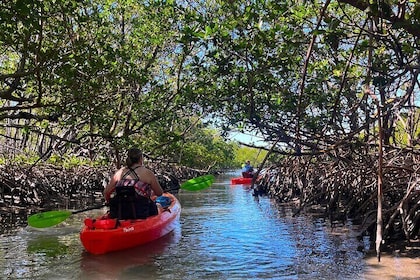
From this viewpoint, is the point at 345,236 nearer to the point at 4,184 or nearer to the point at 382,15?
the point at 382,15

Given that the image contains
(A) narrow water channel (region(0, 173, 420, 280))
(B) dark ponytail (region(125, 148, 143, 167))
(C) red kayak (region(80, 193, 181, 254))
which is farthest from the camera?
(B) dark ponytail (region(125, 148, 143, 167))

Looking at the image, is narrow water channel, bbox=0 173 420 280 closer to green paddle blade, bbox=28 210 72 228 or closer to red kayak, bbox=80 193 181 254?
red kayak, bbox=80 193 181 254

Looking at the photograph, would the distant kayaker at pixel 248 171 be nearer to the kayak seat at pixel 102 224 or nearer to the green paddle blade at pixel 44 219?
the green paddle blade at pixel 44 219

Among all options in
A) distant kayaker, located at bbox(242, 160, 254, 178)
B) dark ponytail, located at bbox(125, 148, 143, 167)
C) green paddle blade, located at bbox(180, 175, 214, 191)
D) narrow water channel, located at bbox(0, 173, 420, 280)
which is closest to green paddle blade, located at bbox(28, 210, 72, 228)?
narrow water channel, located at bbox(0, 173, 420, 280)

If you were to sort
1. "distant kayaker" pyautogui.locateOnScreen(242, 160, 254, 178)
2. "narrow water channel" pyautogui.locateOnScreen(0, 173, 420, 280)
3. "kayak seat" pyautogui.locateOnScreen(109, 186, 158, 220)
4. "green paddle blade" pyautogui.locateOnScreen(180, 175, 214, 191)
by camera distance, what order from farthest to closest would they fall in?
"distant kayaker" pyautogui.locateOnScreen(242, 160, 254, 178)
"green paddle blade" pyautogui.locateOnScreen(180, 175, 214, 191)
"kayak seat" pyautogui.locateOnScreen(109, 186, 158, 220)
"narrow water channel" pyautogui.locateOnScreen(0, 173, 420, 280)

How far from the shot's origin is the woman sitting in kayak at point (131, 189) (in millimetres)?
5668

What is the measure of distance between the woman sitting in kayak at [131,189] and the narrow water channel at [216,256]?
0.48 metres

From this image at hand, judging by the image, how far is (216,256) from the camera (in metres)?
5.57

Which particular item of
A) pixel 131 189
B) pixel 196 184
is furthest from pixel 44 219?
pixel 196 184

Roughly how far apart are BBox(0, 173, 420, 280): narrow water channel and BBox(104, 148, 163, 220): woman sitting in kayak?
Answer: 1.56 ft

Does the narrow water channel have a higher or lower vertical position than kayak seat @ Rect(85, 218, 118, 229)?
lower

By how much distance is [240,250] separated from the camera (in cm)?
587

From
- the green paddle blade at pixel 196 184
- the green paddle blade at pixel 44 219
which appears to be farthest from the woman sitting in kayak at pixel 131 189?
the green paddle blade at pixel 196 184

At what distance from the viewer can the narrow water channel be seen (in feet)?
15.5
